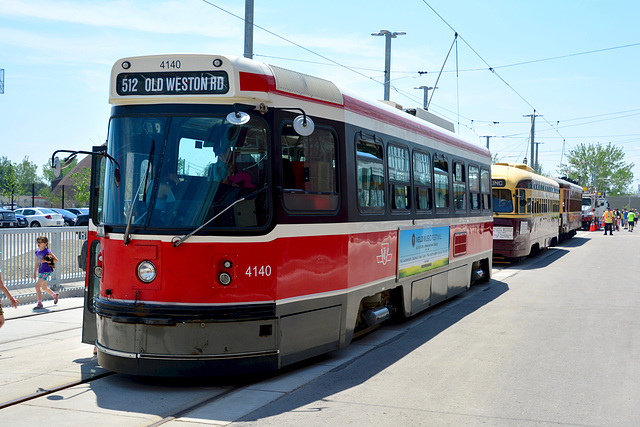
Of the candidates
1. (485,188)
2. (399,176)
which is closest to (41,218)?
(485,188)

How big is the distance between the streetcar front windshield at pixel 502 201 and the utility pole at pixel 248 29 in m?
10.6

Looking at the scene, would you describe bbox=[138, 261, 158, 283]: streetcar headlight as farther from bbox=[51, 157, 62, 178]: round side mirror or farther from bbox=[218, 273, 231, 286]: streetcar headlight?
bbox=[51, 157, 62, 178]: round side mirror

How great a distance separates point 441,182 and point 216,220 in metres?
6.08

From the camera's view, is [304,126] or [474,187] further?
[474,187]

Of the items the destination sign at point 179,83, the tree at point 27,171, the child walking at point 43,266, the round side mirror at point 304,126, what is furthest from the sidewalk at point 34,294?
the tree at point 27,171

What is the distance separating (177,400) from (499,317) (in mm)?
6449

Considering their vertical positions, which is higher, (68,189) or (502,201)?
(68,189)

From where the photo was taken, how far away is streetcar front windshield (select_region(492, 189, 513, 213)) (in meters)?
20.3

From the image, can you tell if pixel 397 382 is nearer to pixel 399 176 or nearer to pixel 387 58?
pixel 399 176

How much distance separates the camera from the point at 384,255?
28.9ft

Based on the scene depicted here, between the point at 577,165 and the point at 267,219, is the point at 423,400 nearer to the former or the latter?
the point at 267,219

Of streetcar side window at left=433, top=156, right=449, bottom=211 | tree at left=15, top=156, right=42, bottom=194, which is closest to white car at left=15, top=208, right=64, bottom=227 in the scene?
streetcar side window at left=433, top=156, right=449, bottom=211

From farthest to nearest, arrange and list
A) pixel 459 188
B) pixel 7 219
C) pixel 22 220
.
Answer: pixel 22 220, pixel 7 219, pixel 459 188

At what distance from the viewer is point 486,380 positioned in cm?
687
